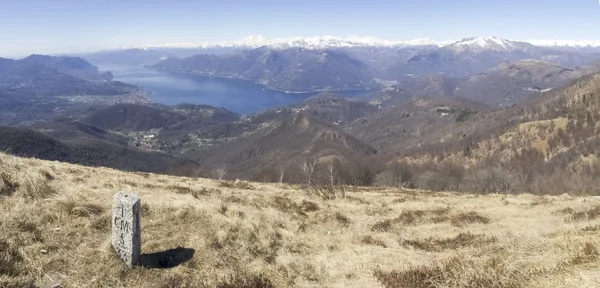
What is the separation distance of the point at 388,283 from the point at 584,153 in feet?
646

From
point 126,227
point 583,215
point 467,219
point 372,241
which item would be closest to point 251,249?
point 126,227

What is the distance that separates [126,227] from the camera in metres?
11.0

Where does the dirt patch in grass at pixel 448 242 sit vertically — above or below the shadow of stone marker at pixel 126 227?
below

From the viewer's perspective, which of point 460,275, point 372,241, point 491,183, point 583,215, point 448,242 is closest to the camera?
point 460,275

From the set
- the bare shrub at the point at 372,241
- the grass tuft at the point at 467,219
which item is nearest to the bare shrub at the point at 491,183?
the grass tuft at the point at 467,219

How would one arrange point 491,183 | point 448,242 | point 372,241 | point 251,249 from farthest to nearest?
1. point 491,183
2. point 448,242
3. point 372,241
4. point 251,249

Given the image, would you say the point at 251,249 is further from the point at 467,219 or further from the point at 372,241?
the point at 467,219

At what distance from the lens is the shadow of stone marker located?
10.8 meters

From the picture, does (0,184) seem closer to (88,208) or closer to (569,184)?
(88,208)

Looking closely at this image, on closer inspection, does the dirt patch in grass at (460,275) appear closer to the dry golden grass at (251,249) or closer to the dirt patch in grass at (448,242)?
the dry golden grass at (251,249)

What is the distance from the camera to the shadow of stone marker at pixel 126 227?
35.6ft

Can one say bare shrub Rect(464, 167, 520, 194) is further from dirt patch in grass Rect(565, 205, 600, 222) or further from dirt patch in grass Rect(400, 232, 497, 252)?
dirt patch in grass Rect(400, 232, 497, 252)

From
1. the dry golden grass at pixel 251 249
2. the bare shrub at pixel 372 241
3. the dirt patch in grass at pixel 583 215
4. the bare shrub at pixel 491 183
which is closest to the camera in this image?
the dry golden grass at pixel 251 249

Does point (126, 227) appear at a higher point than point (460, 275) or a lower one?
higher
